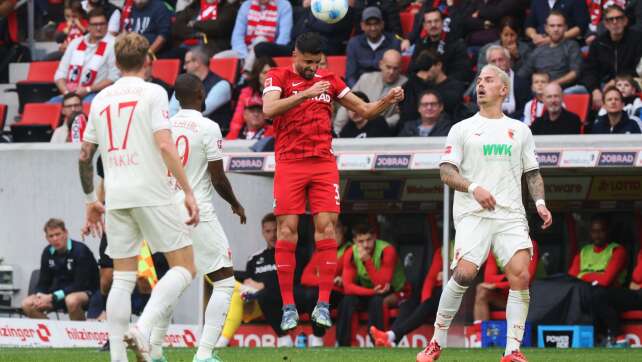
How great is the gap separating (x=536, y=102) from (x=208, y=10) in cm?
588

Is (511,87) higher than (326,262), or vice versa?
(511,87)

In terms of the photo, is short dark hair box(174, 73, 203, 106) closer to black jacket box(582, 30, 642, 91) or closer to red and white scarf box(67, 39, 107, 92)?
black jacket box(582, 30, 642, 91)

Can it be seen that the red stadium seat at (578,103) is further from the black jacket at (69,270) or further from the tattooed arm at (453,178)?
the tattooed arm at (453,178)

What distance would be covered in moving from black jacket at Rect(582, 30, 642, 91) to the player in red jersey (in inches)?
233

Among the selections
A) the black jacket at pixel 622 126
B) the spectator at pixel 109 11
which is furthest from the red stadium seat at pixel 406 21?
the black jacket at pixel 622 126

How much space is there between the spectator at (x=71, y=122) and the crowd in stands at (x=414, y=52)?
692mm

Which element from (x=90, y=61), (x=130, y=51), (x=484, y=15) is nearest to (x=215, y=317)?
(x=130, y=51)

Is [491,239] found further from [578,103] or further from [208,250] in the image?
[578,103]

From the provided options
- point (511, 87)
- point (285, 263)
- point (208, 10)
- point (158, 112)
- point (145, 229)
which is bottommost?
point (285, 263)

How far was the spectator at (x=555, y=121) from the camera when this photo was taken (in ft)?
47.1

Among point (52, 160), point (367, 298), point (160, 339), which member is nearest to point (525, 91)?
point (367, 298)

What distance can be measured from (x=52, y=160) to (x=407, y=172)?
467 cm

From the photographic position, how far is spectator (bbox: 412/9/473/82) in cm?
1633

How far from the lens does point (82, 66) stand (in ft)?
62.8
